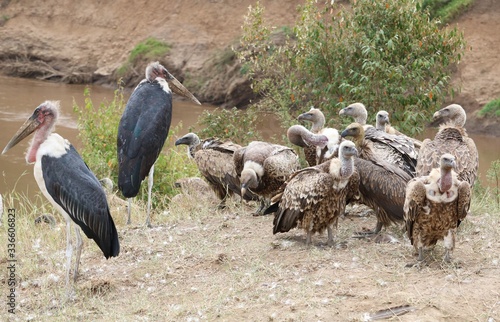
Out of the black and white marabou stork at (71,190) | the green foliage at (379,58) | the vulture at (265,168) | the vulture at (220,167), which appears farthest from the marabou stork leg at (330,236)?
the green foliage at (379,58)

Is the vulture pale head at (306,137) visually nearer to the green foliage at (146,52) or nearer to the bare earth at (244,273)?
the bare earth at (244,273)

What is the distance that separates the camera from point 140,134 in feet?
24.4

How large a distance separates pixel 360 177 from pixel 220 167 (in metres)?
2.05

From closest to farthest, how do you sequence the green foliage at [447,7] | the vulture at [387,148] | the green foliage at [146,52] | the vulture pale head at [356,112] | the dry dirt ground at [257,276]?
the dry dirt ground at [257,276]
the vulture at [387,148]
the vulture pale head at [356,112]
the green foliage at [447,7]
the green foliage at [146,52]

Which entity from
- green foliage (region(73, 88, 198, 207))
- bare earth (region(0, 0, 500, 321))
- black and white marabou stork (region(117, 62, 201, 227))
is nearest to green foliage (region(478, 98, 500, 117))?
green foliage (region(73, 88, 198, 207))

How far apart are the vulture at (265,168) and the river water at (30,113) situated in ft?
18.2

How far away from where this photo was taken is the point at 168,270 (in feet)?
21.1

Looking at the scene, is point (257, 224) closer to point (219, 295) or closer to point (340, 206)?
point (340, 206)

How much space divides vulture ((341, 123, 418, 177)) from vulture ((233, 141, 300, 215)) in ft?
2.37

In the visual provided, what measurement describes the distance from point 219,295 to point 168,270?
795 millimetres

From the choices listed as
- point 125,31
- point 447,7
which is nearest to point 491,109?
point 447,7

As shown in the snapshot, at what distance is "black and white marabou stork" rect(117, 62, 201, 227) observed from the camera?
7.40m

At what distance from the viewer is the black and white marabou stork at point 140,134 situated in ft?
24.3

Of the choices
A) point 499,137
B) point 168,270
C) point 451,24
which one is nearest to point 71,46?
point 451,24
